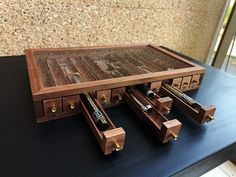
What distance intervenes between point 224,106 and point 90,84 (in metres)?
0.48

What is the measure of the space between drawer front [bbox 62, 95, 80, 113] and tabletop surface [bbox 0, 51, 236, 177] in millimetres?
27

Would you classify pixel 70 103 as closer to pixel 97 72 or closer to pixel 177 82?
pixel 97 72

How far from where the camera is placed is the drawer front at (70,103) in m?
0.51

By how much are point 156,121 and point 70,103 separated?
24 centimetres

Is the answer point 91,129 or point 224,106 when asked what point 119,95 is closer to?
point 91,129

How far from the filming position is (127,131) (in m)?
0.50

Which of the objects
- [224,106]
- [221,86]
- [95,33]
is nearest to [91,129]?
[224,106]

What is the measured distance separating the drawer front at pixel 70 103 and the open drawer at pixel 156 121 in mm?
160

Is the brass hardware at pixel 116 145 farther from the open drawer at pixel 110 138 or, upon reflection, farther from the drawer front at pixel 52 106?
the drawer front at pixel 52 106

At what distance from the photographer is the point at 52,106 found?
491 millimetres

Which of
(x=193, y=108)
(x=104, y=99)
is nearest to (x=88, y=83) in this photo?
(x=104, y=99)

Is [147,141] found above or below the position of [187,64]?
below

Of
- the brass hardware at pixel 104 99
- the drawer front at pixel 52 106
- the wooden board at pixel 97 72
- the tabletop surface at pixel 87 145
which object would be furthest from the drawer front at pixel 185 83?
the drawer front at pixel 52 106

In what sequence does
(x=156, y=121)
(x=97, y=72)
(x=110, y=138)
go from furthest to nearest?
(x=97, y=72), (x=156, y=121), (x=110, y=138)
